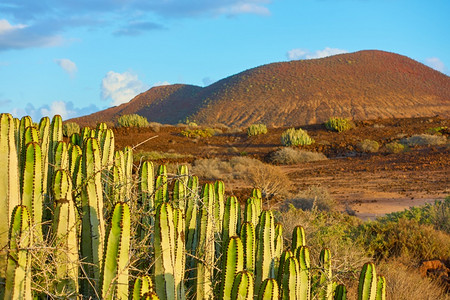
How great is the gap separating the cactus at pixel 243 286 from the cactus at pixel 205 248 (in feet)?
1.99

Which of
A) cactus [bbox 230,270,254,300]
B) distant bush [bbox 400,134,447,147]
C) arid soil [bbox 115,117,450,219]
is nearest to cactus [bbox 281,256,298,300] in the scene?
cactus [bbox 230,270,254,300]

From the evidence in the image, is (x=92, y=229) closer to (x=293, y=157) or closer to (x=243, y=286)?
(x=243, y=286)

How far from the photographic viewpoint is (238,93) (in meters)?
81.5

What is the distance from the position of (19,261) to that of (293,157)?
20.3 metres

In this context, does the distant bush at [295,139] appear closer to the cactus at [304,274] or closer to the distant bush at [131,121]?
the distant bush at [131,121]

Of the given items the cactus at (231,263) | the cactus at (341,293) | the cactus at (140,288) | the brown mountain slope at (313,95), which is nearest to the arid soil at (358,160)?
the cactus at (231,263)

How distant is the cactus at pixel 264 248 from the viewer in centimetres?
415

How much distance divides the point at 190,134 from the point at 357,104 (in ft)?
138

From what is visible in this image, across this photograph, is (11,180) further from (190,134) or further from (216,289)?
(190,134)

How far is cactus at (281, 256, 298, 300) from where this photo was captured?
3.80m

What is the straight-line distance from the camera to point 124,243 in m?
3.04

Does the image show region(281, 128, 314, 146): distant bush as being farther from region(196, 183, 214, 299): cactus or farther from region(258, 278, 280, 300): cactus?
region(258, 278, 280, 300): cactus

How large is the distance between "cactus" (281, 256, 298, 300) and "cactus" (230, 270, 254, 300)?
699 mm

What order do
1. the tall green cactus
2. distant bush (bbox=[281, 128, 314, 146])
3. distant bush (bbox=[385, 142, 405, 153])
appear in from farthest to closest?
1. distant bush (bbox=[281, 128, 314, 146])
2. distant bush (bbox=[385, 142, 405, 153])
3. the tall green cactus
